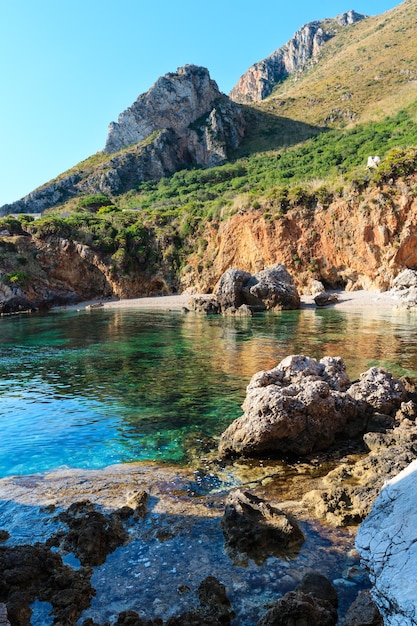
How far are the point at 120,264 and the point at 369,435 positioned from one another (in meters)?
46.9

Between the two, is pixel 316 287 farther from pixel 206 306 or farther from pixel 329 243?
pixel 206 306

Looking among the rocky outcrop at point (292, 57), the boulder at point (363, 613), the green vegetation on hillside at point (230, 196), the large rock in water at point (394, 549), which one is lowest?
the boulder at point (363, 613)

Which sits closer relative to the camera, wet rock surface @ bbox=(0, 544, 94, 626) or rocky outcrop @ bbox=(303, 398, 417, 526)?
wet rock surface @ bbox=(0, 544, 94, 626)

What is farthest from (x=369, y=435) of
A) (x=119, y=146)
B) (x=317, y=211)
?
(x=119, y=146)

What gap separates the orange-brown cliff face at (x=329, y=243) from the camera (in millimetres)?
38219

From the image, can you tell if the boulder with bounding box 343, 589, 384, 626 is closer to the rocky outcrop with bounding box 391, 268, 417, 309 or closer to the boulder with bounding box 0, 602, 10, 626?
the boulder with bounding box 0, 602, 10, 626

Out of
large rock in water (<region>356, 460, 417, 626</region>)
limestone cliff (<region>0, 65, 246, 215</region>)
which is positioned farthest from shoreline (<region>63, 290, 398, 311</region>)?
limestone cliff (<region>0, 65, 246, 215</region>)

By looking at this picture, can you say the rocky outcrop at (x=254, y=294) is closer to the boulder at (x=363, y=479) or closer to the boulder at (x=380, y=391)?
the boulder at (x=380, y=391)

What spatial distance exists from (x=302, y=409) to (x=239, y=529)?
3.71 metres

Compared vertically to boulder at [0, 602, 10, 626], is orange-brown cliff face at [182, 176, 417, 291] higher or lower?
higher

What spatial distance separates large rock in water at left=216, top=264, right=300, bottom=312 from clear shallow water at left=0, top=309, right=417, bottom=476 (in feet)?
19.2

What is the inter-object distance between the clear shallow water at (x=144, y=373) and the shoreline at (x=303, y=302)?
5.59 metres

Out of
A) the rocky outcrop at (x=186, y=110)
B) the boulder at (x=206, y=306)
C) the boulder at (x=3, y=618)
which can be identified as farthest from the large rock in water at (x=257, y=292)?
the rocky outcrop at (x=186, y=110)

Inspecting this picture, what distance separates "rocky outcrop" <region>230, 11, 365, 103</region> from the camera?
457 ft
